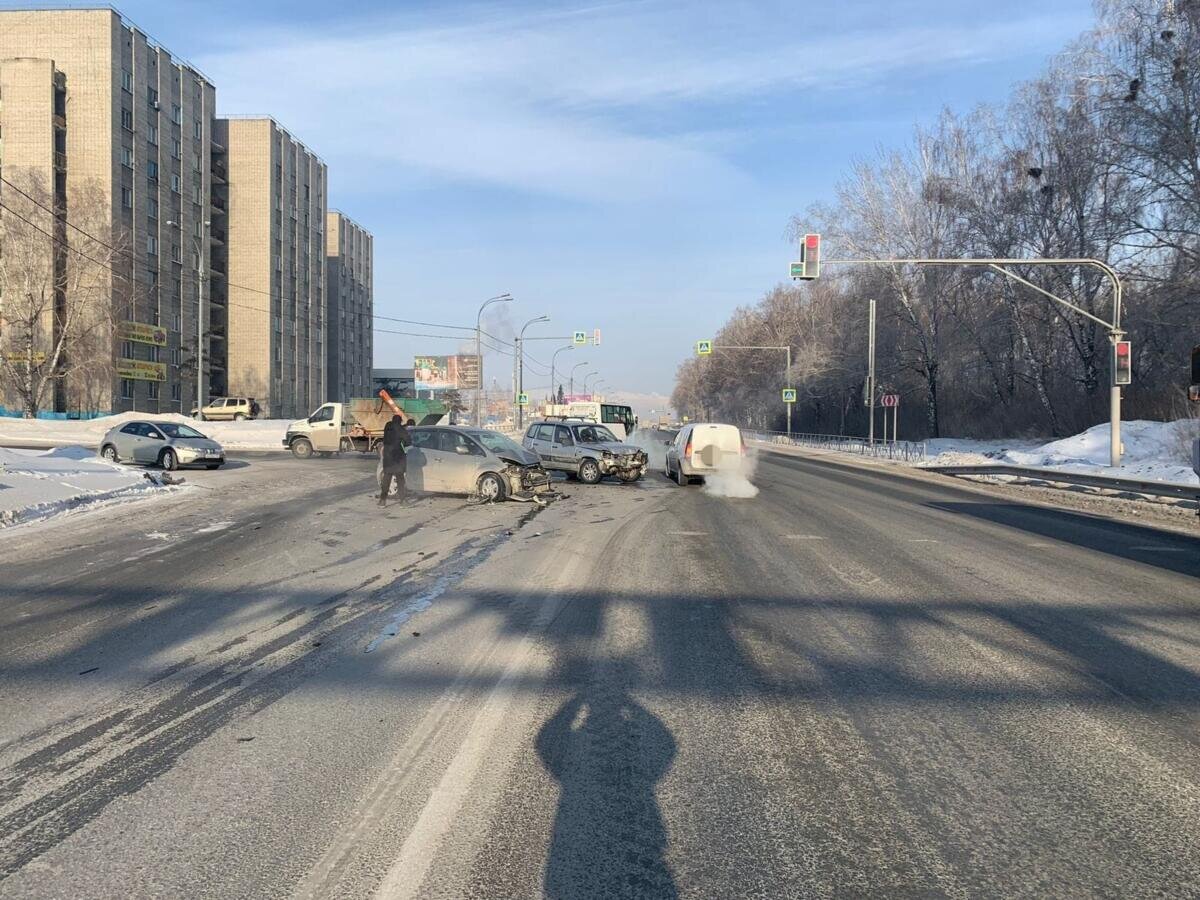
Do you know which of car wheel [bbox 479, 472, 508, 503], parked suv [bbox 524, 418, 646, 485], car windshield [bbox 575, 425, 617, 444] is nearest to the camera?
car wheel [bbox 479, 472, 508, 503]

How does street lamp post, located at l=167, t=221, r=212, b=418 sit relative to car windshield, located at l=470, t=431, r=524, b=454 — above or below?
above

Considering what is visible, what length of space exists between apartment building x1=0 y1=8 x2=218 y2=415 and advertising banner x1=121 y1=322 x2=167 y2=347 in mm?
158

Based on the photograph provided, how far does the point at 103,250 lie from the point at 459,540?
47071mm

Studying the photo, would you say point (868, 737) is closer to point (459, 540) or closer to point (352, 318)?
point (459, 540)

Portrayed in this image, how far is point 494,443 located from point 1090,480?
17091 mm

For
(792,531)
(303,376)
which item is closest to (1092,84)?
(792,531)

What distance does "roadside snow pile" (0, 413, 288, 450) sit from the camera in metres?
40.5

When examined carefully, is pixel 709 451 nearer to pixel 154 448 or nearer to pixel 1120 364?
pixel 1120 364

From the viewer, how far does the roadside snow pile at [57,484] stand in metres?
14.4

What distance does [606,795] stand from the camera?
399 cm

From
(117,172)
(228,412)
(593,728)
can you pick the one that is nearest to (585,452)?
(593,728)

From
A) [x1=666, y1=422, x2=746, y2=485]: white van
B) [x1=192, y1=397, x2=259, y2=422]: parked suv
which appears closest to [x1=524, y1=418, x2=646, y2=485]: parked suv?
[x1=666, y1=422, x2=746, y2=485]: white van

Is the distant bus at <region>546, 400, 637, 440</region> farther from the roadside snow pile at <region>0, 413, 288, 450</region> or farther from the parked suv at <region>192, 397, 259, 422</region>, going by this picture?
the parked suv at <region>192, 397, 259, 422</region>

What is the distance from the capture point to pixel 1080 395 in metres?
43.5
